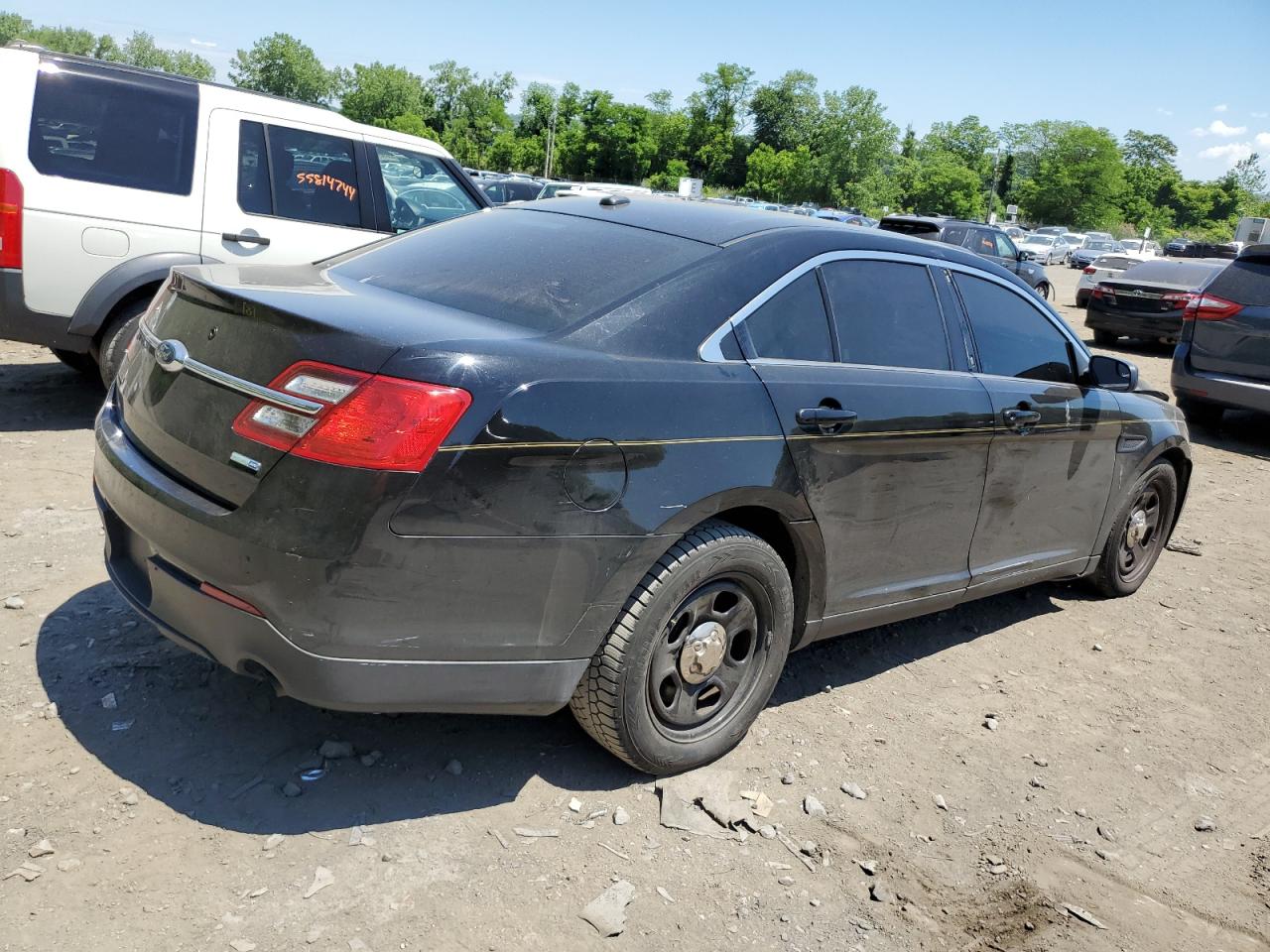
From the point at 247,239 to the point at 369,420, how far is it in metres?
4.60

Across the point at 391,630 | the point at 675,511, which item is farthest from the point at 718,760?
the point at 391,630

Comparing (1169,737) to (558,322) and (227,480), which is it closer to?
(558,322)

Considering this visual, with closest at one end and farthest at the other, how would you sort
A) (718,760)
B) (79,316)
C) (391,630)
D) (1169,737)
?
(391,630) → (718,760) → (1169,737) → (79,316)

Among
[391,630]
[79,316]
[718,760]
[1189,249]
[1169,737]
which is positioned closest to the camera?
[391,630]

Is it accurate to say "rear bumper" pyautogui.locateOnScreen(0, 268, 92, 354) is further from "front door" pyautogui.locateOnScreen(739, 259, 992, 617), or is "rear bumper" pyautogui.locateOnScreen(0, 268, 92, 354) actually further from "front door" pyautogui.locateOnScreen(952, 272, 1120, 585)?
"front door" pyautogui.locateOnScreen(952, 272, 1120, 585)

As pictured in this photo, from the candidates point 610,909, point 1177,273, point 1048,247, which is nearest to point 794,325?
point 610,909

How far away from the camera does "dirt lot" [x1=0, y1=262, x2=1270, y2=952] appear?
8.56 feet

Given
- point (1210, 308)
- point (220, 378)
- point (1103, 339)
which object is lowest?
point (1103, 339)

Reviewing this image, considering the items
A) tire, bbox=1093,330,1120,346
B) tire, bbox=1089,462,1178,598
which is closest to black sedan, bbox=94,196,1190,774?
tire, bbox=1089,462,1178,598

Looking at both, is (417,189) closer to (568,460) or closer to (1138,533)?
(1138,533)

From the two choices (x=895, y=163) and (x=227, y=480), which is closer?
(x=227, y=480)

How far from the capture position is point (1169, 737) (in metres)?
4.12

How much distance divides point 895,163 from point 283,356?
101880 mm

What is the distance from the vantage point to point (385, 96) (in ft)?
334
